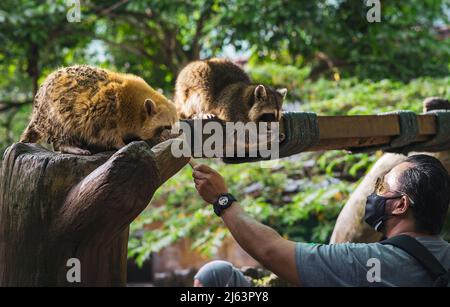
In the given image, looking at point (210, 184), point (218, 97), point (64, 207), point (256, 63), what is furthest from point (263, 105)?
point (256, 63)

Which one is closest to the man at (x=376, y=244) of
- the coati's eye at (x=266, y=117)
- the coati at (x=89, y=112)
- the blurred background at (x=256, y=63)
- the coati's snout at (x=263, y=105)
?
the coati at (x=89, y=112)

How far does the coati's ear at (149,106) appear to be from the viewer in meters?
3.03

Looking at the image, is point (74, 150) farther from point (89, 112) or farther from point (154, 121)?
point (154, 121)

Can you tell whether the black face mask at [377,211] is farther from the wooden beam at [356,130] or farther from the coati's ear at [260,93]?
the coati's ear at [260,93]

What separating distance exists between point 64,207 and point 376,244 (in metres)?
1.14

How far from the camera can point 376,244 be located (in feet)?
6.83

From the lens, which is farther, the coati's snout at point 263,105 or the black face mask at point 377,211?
the coati's snout at point 263,105

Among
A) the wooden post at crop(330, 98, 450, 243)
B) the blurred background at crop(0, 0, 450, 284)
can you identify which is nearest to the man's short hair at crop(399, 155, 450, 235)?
the wooden post at crop(330, 98, 450, 243)

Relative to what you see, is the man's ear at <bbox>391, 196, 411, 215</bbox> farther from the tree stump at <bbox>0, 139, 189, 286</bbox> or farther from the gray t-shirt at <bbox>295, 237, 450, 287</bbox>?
the tree stump at <bbox>0, 139, 189, 286</bbox>

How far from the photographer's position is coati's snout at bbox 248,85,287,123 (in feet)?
12.9

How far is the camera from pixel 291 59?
31.7 feet

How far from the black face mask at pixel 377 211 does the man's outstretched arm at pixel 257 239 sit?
1.32ft

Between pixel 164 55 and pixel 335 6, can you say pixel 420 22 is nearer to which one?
pixel 335 6
